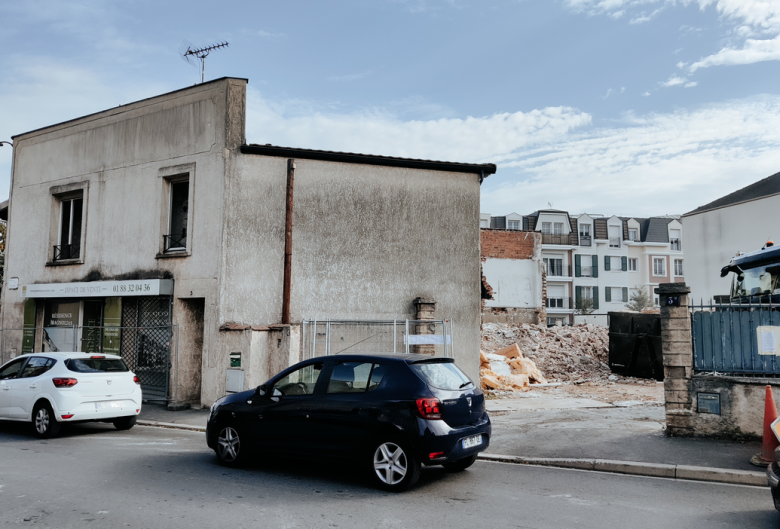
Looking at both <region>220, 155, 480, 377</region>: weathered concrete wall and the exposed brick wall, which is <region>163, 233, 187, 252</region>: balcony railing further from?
the exposed brick wall

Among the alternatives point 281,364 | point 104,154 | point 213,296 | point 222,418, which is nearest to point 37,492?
point 222,418

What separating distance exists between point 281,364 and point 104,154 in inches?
324

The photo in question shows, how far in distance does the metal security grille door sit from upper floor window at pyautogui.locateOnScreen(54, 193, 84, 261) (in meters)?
3.14

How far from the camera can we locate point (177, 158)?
15609 millimetres

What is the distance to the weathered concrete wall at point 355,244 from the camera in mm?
14555

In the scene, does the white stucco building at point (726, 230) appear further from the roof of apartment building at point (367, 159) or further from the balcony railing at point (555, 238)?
the roof of apartment building at point (367, 159)

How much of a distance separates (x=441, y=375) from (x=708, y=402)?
192 inches

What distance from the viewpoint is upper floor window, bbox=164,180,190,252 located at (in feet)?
51.7

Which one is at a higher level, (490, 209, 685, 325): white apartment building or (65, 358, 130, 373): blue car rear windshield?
(490, 209, 685, 325): white apartment building

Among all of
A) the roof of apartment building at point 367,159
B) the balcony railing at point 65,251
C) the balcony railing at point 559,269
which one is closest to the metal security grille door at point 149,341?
the balcony railing at point 65,251

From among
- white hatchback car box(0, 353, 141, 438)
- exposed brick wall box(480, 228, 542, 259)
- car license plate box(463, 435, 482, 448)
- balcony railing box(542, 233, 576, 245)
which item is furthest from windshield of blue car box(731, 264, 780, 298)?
balcony railing box(542, 233, 576, 245)

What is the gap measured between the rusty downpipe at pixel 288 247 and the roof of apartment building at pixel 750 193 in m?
30.9

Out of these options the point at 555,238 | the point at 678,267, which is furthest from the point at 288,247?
the point at 678,267

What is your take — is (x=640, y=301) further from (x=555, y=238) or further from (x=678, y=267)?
(x=678, y=267)
